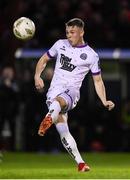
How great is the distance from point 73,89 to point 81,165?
123 centimetres

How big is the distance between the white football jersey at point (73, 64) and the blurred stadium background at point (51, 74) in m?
7.62

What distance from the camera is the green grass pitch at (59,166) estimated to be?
14.4 metres

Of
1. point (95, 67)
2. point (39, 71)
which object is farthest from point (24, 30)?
point (95, 67)

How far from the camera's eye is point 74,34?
1462 cm

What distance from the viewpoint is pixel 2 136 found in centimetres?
2300

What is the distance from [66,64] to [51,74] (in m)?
8.13

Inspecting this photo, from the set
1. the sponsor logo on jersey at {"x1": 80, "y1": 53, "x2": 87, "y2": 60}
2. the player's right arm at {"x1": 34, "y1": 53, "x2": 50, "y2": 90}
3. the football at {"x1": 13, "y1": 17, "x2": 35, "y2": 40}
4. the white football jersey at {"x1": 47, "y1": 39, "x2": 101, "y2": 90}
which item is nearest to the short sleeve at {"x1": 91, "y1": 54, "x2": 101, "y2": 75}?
the white football jersey at {"x1": 47, "y1": 39, "x2": 101, "y2": 90}

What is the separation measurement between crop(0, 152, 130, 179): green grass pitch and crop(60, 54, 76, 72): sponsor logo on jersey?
66.9 inches

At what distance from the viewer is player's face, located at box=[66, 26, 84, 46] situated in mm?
14581

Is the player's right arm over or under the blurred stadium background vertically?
over

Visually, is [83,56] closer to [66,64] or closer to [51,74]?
[66,64]

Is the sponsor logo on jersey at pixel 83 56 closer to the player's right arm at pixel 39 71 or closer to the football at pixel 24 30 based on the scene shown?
the player's right arm at pixel 39 71

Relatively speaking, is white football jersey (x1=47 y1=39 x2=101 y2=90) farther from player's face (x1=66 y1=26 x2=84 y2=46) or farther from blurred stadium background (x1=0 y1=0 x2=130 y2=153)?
blurred stadium background (x1=0 y1=0 x2=130 y2=153)

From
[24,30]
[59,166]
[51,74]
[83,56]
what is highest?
[24,30]
